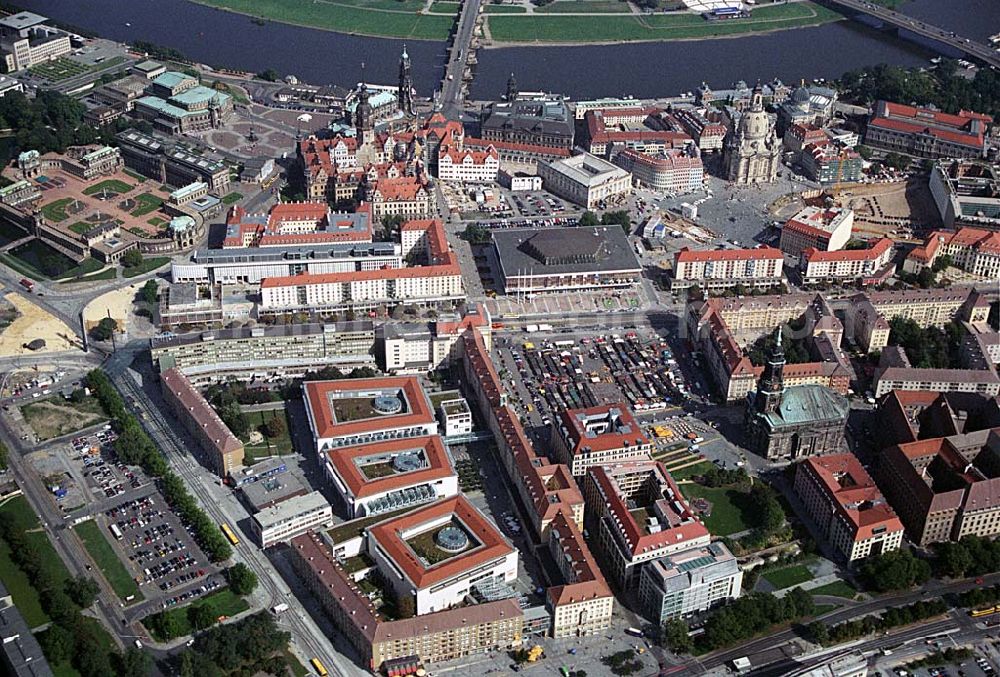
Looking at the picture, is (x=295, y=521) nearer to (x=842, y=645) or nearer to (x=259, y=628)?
(x=259, y=628)

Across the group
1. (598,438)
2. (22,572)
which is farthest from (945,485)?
(22,572)

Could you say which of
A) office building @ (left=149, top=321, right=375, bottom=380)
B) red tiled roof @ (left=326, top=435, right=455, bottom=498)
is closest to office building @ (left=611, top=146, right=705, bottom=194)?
office building @ (left=149, top=321, right=375, bottom=380)

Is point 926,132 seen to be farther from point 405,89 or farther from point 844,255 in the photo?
point 405,89

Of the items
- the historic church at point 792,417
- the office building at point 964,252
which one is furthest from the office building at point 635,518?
the office building at point 964,252

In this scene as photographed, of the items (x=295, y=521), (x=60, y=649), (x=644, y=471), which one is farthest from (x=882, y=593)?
(x=60, y=649)

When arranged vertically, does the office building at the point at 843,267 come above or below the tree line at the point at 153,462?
above

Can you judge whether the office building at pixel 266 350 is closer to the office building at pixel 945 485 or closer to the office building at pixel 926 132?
the office building at pixel 945 485

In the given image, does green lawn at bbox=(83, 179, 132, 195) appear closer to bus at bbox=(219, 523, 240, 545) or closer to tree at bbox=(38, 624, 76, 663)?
bus at bbox=(219, 523, 240, 545)
